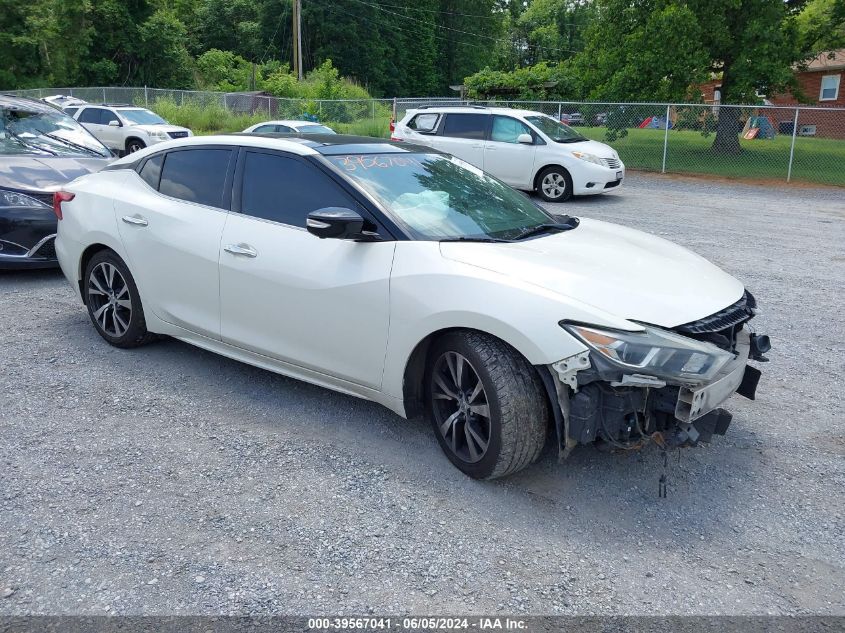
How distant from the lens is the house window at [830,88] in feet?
128

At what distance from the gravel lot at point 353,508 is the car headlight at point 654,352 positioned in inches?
28.1

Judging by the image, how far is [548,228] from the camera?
458cm

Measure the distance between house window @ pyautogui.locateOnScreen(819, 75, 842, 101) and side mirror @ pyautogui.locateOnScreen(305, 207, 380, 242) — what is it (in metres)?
42.5

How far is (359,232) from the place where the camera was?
3.97 metres

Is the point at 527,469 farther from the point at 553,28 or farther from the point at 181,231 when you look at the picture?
the point at 553,28

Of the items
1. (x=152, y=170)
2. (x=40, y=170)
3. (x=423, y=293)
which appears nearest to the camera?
(x=423, y=293)

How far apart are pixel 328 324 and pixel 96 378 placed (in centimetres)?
193

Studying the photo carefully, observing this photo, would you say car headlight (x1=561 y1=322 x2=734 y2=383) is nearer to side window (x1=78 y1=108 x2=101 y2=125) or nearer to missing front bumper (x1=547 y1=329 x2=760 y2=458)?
missing front bumper (x1=547 y1=329 x2=760 y2=458)

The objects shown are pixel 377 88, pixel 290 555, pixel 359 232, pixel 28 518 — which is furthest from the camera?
pixel 377 88

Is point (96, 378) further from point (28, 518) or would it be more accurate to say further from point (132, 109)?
point (132, 109)

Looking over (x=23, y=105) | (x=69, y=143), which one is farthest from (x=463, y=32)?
(x=69, y=143)

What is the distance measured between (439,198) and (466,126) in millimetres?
11709

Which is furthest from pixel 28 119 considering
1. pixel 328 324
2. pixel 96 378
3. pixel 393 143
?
pixel 328 324

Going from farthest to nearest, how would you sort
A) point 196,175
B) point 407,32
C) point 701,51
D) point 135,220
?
point 407,32, point 701,51, point 135,220, point 196,175
